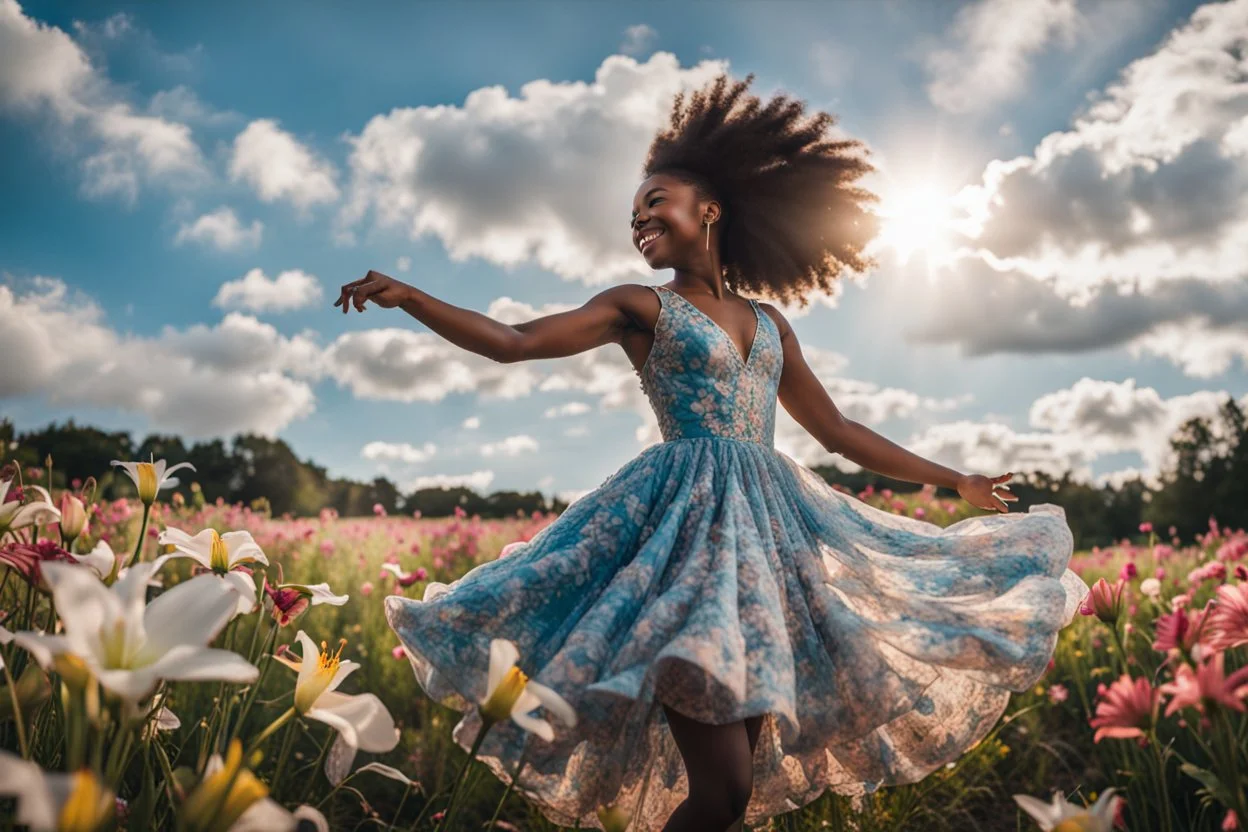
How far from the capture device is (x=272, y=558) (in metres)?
6.37

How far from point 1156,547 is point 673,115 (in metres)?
4.45

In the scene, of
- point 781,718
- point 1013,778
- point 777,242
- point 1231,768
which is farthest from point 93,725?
point 1013,778

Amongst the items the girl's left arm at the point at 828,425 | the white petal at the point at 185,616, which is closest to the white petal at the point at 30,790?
the white petal at the point at 185,616

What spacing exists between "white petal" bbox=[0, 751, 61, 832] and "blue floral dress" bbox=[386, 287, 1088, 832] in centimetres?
81

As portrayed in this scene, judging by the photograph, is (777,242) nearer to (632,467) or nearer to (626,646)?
(632,467)

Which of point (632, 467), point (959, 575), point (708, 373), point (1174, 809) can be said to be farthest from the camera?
point (1174, 809)

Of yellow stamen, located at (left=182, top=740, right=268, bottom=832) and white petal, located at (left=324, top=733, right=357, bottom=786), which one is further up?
yellow stamen, located at (left=182, top=740, right=268, bottom=832)

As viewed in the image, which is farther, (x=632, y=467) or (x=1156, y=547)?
(x=1156, y=547)

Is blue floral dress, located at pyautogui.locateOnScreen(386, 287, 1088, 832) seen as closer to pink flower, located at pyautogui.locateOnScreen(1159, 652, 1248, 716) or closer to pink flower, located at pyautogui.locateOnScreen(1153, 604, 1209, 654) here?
pink flower, located at pyautogui.locateOnScreen(1153, 604, 1209, 654)

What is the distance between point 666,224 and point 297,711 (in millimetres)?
1973

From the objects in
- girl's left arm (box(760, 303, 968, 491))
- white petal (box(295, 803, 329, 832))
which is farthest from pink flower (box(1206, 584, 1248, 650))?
white petal (box(295, 803, 329, 832))

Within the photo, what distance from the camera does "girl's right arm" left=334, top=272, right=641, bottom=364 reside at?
1919 millimetres

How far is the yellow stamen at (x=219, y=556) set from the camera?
174cm

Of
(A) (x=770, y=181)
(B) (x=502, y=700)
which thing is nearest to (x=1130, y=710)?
(B) (x=502, y=700)
